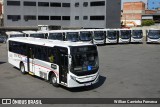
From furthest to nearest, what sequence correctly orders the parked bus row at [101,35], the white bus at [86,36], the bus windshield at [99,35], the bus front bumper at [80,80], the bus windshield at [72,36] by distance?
the bus windshield at [99,35]
the white bus at [86,36]
the bus windshield at [72,36]
the parked bus row at [101,35]
the bus front bumper at [80,80]

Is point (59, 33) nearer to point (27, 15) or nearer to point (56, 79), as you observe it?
point (56, 79)

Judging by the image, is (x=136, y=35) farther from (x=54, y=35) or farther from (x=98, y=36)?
(x=54, y=35)

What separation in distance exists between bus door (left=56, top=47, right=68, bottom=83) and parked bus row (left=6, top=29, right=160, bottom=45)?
77.2 feet

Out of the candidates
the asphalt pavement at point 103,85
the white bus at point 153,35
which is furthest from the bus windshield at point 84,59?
the white bus at point 153,35

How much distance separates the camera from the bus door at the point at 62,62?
51.6ft

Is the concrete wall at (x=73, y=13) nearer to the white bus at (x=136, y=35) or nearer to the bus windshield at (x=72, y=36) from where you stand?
the white bus at (x=136, y=35)

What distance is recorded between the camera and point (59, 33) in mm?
40719

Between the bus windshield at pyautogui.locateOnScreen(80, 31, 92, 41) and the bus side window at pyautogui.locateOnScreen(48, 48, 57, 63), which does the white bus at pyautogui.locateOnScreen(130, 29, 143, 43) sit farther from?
the bus side window at pyautogui.locateOnScreen(48, 48, 57, 63)

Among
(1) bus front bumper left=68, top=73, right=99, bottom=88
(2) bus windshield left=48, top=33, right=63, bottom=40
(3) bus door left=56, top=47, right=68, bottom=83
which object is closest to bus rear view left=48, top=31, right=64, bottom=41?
(2) bus windshield left=48, top=33, right=63, bottom=40

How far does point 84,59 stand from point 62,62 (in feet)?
4.29

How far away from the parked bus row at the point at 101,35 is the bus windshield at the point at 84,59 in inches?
939

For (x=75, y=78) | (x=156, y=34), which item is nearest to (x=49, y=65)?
(x=75, y=78)

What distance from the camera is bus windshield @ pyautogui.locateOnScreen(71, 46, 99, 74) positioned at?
15.5 metres

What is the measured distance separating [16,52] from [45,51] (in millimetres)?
5471
